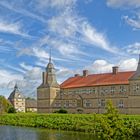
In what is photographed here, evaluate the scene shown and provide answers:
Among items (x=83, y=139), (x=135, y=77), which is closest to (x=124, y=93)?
(x=135, y=77)

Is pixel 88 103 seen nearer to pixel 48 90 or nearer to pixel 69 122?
pixel 48 90

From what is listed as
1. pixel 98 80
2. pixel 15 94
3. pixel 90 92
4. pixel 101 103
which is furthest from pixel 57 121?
pixel 15 94

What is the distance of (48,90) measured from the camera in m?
71.7

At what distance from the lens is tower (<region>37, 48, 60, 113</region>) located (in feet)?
235

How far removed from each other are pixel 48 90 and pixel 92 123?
87.3ft

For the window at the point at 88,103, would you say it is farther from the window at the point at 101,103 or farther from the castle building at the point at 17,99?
the castle building at the point at 17,99

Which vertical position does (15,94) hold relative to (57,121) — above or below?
above

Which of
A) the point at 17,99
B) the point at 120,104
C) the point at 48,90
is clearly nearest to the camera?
the point at 120,104

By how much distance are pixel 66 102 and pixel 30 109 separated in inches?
1796

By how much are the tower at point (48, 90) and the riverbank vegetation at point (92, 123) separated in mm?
9861

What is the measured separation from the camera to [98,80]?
66500 millimetres

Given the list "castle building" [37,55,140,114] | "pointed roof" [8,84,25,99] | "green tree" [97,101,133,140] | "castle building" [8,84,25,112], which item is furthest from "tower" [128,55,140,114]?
"pointed roof" [8,84,25,99]

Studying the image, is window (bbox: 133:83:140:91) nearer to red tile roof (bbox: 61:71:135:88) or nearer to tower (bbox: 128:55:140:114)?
tower (bbox: 128:55:140:114)

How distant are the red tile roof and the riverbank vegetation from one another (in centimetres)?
1259
